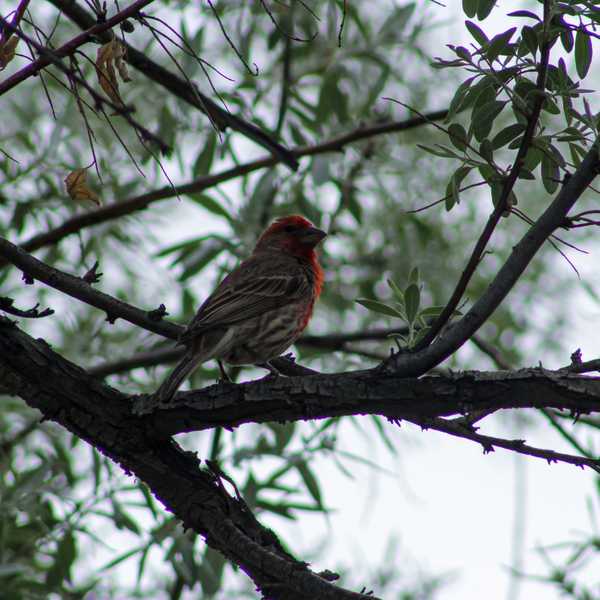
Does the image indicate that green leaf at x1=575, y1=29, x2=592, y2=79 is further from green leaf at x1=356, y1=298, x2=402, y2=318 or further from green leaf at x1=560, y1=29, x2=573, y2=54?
green leaf at x1=356, y1=298, x2=402, y2=318

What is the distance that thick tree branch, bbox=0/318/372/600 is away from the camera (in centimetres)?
327

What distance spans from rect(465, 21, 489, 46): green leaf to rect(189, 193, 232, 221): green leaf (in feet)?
11.2

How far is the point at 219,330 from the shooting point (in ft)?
16.1

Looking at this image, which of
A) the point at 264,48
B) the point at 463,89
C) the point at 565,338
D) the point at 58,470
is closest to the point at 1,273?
the point at 58,470

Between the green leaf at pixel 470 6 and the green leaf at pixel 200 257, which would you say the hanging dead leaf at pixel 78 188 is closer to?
the green leaf at pixel 470 6

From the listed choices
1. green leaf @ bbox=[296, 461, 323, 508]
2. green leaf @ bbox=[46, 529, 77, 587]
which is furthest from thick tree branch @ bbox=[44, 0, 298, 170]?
green leaf @ bbox=[46, 529, 77, 587]

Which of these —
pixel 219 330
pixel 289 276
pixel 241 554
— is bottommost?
pixel 241 554

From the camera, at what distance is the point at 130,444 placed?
3.37 metres

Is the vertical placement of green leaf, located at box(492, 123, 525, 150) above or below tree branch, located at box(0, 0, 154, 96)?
above

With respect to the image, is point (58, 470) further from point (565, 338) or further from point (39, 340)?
point (565, 338)

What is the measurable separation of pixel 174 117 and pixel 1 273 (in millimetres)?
1486

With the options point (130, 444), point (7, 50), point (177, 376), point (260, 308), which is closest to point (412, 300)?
point (130, 444)

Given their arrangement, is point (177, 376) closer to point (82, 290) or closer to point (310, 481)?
point (82, 290)

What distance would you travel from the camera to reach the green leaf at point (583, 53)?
278 cm
